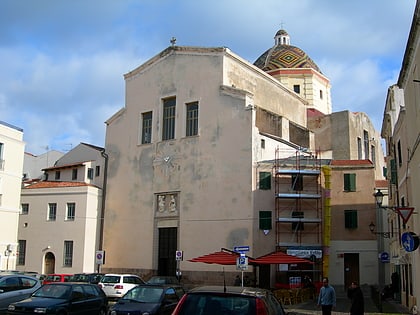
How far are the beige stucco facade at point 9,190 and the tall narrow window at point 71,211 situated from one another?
3841 mm

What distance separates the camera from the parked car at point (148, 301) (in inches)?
583

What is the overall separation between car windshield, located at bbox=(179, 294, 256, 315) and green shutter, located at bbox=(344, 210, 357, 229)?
87.0ft

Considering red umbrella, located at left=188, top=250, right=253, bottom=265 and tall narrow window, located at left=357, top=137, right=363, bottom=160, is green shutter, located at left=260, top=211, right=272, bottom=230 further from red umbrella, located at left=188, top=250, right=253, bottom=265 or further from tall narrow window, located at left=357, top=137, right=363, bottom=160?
tall narrow window, located at left=357, top=137, right=363, bottom=160

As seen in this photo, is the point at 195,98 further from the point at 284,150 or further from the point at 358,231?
the point at 358,231

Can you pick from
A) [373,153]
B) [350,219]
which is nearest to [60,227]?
[350,219]

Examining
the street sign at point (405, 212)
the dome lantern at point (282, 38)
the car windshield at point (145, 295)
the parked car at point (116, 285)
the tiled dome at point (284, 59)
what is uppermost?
the dome lantern at point (282, 38)

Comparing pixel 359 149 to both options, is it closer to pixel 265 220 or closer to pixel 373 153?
pixel 373 153

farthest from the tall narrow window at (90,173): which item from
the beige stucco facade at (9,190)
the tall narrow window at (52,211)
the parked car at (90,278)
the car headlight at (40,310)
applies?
the car headlight at (40,310)

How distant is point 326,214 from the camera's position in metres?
32.8

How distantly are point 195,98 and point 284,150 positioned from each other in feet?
24.4

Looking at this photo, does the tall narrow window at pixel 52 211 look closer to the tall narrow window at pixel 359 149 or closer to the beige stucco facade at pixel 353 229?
the beige stucco facade at pixel 353 229

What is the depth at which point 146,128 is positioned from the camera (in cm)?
4019

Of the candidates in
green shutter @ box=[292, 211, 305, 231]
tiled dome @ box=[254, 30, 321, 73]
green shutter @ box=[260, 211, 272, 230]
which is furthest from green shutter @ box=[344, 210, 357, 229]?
tiled dome @ box=[254, 30, 321, 73]

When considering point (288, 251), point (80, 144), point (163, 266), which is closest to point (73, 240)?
point (163, 266)
